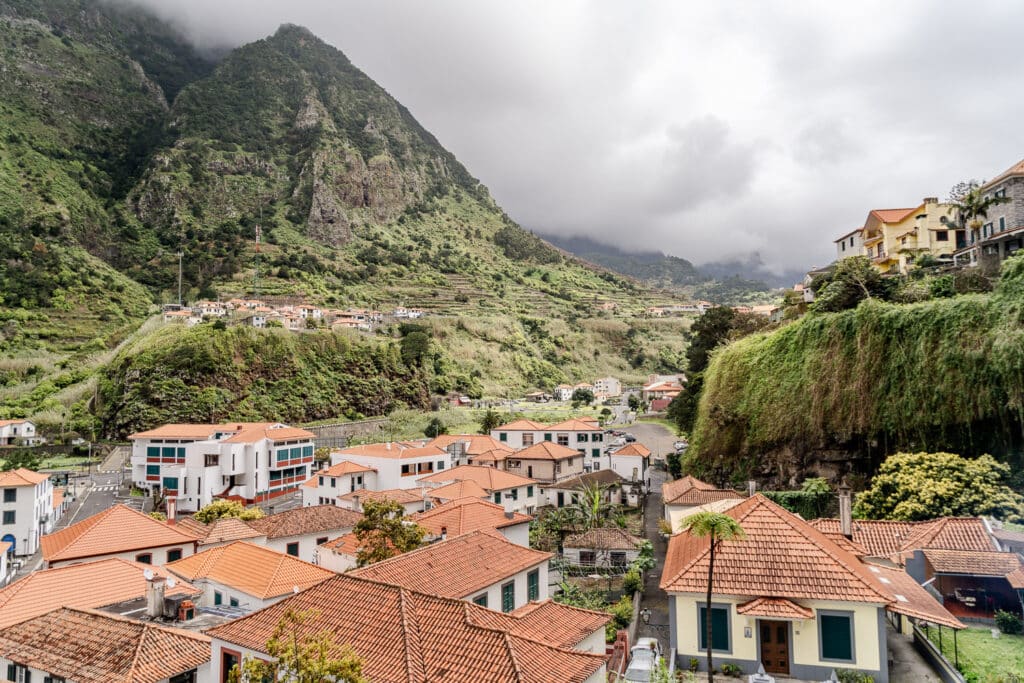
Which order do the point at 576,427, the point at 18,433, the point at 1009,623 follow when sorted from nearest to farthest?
the point at 1009,623, the point at 576,427, the point at 18,433

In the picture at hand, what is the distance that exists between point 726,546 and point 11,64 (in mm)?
147559

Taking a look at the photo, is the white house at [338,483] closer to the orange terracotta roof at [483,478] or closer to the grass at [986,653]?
the orange terracotta roof at [483,478]

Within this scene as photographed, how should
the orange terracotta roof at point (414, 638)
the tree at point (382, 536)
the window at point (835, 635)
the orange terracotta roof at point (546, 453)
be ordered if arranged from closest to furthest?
the orange terracotta roof at point (414, 638) → the window at point (835, 635) → the tree at point (382, 536) → the orange terracotta roof at point (546, 453)

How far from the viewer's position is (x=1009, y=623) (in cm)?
1376

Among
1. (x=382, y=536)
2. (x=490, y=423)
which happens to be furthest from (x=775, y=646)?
(x=490, y=423)

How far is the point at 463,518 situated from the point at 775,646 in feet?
43.0

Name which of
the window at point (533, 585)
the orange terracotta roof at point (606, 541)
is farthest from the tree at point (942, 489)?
the window at point (533, 585)

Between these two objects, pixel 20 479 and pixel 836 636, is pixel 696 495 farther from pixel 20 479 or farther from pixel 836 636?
pixel 20 479

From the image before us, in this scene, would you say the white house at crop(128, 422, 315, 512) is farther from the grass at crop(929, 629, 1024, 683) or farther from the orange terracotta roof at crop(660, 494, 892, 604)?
the grass at crop(929, 629, 1024, 683)

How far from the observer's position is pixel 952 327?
65.7 ft

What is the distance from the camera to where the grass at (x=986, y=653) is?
11727 mm

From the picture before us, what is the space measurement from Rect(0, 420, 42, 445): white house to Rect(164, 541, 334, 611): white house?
142 ft

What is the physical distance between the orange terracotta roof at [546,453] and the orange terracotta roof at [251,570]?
20.4m

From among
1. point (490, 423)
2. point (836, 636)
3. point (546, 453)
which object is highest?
point (490, 423)
